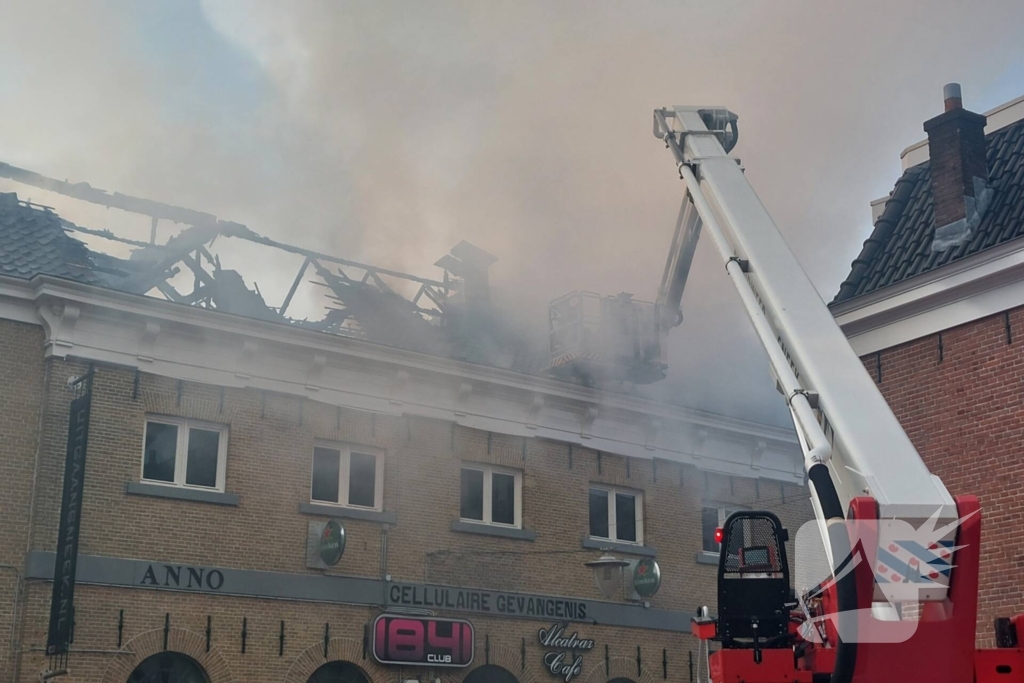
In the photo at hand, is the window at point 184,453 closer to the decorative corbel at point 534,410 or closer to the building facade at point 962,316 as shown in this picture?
the decorative corbel at point 534,410

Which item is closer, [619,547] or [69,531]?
[69,531]

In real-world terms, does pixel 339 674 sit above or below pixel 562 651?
below

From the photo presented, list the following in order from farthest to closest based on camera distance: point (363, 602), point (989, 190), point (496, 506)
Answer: point (496, 506) → point (363, 602) → point (989, 190)

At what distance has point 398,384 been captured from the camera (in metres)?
16.8

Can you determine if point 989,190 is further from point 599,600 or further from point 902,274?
point 599,600

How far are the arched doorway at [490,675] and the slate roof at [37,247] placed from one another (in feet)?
25.2

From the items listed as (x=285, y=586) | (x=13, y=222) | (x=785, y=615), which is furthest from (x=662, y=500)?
(x=785, y=615)

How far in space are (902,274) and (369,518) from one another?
787cm

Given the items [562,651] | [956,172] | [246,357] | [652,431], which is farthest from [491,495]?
[956,172]

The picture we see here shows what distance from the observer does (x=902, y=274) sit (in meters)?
12.9

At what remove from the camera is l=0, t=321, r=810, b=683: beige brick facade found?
Result: 44.4 feet

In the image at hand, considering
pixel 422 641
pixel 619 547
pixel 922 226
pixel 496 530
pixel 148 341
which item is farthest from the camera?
pixel 619 547

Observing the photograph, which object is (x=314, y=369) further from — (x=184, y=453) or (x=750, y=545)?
(x=750, y=545)

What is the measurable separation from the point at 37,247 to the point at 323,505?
5229 mm
